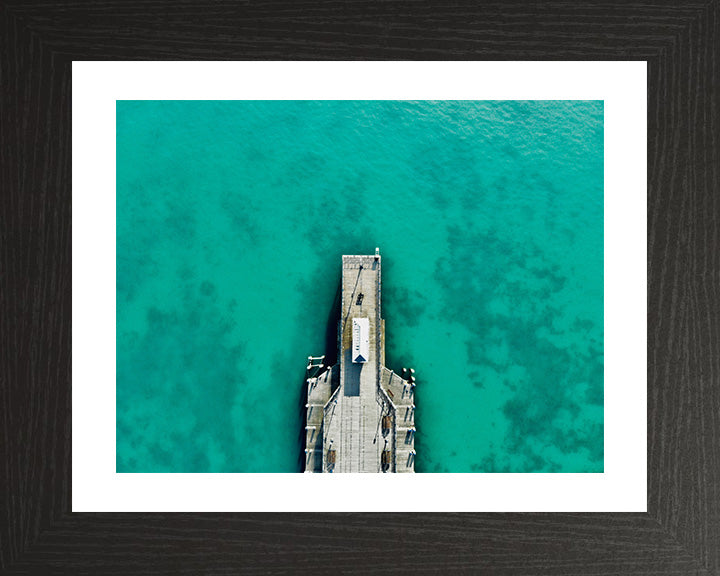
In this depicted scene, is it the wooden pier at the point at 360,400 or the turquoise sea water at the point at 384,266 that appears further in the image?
the turquoise sea water at the point at 384,266

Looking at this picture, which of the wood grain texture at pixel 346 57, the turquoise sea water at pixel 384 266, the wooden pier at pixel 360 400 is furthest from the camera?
the turquoise sea water at pixel 384 266

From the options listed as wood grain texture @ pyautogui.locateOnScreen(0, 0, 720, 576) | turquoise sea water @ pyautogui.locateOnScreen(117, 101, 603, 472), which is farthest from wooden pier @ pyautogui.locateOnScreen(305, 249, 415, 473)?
wood grain texture @ pyautogui.locateOnScreen(0, 0, 720, 576)

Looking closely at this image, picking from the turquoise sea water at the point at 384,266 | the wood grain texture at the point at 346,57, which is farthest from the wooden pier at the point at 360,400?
the wood grain texture at the point at 346,57

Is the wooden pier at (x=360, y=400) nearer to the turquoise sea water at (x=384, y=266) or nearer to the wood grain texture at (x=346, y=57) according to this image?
the turquoise sea water at (x=384, y=266)

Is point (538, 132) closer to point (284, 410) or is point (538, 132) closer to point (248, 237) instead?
point (248, 237)

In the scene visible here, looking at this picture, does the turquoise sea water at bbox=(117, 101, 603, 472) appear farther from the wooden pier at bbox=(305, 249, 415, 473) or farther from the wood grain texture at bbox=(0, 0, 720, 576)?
the wood grain texture at bbox=(0, 0, 720, 576)

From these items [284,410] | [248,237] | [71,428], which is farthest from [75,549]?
[248,237]

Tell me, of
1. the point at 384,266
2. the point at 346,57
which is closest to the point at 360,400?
the point at 384,266
